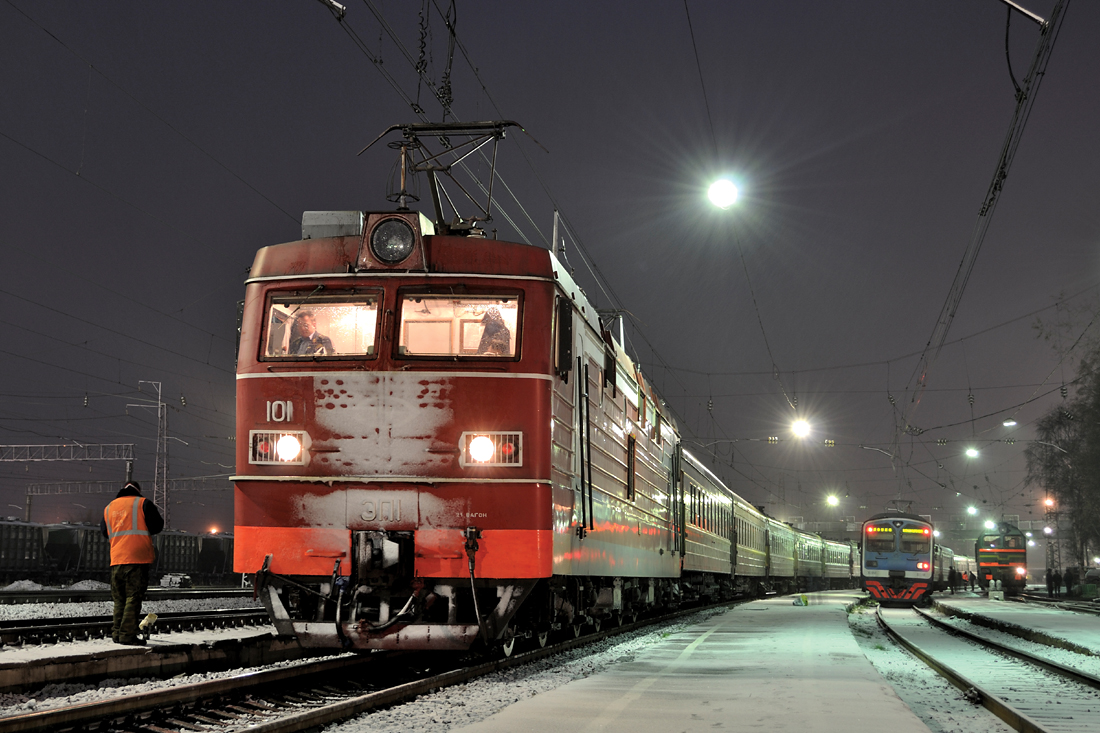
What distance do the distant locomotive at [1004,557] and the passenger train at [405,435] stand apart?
4645 centimetres

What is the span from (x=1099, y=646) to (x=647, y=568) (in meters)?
6.79

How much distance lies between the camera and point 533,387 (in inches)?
352

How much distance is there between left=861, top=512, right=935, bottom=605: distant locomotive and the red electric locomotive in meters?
26.1

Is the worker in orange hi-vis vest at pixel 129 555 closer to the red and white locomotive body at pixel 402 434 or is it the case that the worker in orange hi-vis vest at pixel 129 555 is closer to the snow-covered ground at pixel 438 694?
the snow-covered ground at pixel 438 694

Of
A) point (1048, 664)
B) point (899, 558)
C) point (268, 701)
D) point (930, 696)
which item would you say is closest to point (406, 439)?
point (268, 701)

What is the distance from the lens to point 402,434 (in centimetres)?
880

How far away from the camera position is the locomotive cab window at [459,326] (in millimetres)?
9055

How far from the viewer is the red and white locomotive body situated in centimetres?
865

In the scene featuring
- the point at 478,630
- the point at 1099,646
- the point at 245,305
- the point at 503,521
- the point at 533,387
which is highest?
the point at 245,305

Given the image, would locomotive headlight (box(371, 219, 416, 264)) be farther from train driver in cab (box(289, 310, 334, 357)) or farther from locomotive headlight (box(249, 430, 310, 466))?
locomotive headlight (box(249, 430, 310, 466))

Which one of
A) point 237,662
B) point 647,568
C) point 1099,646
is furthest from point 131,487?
point 1099,646

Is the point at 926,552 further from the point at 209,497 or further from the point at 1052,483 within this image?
the point at 209,497

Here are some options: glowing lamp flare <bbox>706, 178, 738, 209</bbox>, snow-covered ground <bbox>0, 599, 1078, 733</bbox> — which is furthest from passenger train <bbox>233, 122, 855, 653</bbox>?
glowing lamp flare <bbox>706, 178, 738, 209</bbox>

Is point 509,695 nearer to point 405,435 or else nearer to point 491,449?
point 491,449
